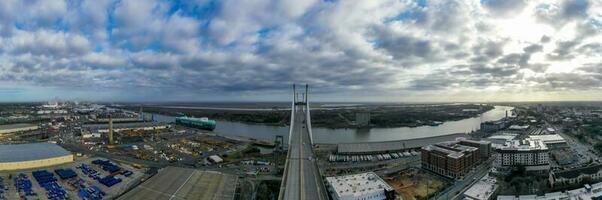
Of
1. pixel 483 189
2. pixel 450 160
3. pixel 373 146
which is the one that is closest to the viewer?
pixel 483 189

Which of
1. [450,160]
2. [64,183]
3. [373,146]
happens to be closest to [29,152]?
[64,183]

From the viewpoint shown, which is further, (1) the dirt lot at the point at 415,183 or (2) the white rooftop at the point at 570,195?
(1) the dirt lot at the point at 415,183

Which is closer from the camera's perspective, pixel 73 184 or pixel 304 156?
pixel 73 184

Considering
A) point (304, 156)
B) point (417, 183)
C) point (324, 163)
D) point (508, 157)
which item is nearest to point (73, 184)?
point (304, 156)

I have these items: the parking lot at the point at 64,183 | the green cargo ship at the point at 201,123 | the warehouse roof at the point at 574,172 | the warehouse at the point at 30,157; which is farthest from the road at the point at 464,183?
the green cargo ship at the point at 201,123

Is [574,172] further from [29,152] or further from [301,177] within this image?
[29,152]

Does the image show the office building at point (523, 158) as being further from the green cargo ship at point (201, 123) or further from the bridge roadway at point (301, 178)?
the green cargo ship at point (201, 123)

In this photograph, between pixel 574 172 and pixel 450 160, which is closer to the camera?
pixel 574 172

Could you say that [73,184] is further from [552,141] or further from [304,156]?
Answer: [552,141]
